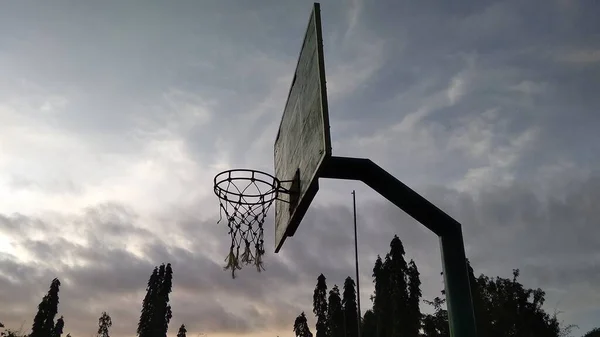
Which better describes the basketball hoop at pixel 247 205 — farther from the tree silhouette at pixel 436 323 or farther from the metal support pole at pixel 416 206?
the tree silhouette at pixel 436 323

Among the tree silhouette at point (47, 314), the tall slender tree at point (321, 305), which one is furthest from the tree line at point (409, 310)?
the tree silhouette at point (47, 314)

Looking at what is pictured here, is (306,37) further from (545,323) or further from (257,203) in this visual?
(545,323)

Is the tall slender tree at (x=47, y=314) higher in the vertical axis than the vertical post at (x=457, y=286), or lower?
higher

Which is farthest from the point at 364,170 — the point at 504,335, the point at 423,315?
the point at 423,315

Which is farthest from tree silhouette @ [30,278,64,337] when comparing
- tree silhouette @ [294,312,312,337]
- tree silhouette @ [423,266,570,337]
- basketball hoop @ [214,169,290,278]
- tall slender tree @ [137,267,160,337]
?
basketball hoop @ [214,169,290,278]

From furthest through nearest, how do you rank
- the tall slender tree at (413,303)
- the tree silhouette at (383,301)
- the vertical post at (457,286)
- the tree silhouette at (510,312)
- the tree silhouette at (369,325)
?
the tree silhouette at (369,325) < the tree silhouette at (383,301) < the tall slender tree at (413,303) < the tree silhouette at (510,312) < the vertical post at (457,286)

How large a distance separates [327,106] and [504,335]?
3521 cm

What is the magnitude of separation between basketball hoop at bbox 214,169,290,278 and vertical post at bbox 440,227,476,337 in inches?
118

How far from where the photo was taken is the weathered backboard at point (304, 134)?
609cm

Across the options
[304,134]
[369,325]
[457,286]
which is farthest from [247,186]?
[369,325]

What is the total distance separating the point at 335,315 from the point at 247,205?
5822cm

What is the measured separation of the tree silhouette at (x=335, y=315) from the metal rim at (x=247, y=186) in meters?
57.9

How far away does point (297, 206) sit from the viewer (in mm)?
7215

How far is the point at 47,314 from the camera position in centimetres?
5816
